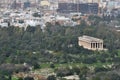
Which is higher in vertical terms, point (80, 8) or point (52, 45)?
point (52, 45)

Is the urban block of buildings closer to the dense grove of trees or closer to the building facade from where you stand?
the dense grove of trees

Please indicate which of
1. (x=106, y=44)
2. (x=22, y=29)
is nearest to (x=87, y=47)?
(x=106, y=44)

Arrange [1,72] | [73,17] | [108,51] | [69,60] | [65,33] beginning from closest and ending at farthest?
[1,72]
[69,60]
[108,51]
[65,33]
[73,17]

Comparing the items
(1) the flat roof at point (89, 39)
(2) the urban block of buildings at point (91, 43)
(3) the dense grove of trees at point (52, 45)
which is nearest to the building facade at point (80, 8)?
(3) the dense grove of trees at point (52, 45)

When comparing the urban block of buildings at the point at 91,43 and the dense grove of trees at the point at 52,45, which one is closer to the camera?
the dense grove of trees at the point at 52,45

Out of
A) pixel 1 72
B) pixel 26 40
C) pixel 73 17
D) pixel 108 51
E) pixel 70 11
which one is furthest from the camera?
pixel 70 11

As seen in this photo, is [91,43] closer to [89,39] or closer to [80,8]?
[89,39]

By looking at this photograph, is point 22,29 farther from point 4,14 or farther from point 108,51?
point 4,14

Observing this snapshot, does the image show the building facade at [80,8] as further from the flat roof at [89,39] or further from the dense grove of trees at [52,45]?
the flat roof at [89,39]

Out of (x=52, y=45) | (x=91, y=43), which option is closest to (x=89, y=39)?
(x=91, y=43)
